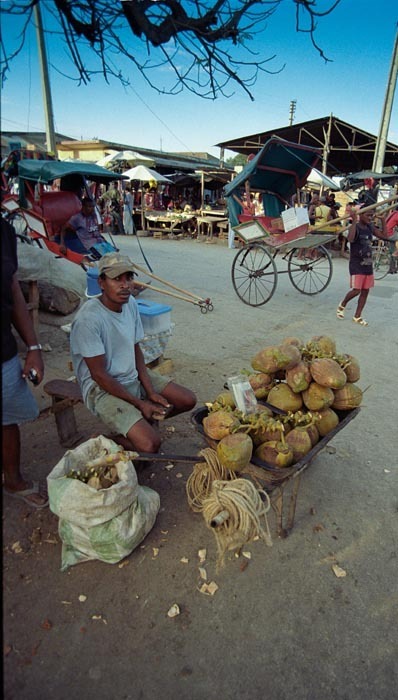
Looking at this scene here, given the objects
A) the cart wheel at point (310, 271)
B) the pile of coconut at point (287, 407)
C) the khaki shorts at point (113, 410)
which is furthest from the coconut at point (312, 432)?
the cart wheel at point (310, 271)

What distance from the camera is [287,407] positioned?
243 cm

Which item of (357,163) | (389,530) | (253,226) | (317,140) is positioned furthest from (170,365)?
(357,163)

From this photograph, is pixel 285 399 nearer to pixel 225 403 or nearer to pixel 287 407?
pixel 287 407

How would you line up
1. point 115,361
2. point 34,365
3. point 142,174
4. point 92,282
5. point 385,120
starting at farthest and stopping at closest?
point 142,174 → point 385,120 → point 92,282 → point 115,361 → point 34,365

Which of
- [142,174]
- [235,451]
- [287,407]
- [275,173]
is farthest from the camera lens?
[142,174]

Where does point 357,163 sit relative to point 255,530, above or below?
above

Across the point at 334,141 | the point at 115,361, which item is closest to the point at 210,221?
the point at 334,141

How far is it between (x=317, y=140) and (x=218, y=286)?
10020 millimetres

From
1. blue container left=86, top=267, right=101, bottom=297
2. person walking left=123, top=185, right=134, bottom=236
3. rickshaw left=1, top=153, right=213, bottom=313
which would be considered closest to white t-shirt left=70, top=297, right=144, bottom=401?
blue container left=86, top=267, right=101, bottom=297

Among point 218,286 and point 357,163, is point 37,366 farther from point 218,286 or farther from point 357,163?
point 357,163

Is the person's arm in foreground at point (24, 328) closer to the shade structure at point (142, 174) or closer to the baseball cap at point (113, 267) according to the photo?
the baseball cap at point (113, 267)

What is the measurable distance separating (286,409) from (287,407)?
1 cm

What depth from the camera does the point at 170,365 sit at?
431 cm

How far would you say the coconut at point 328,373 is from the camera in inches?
91.7
